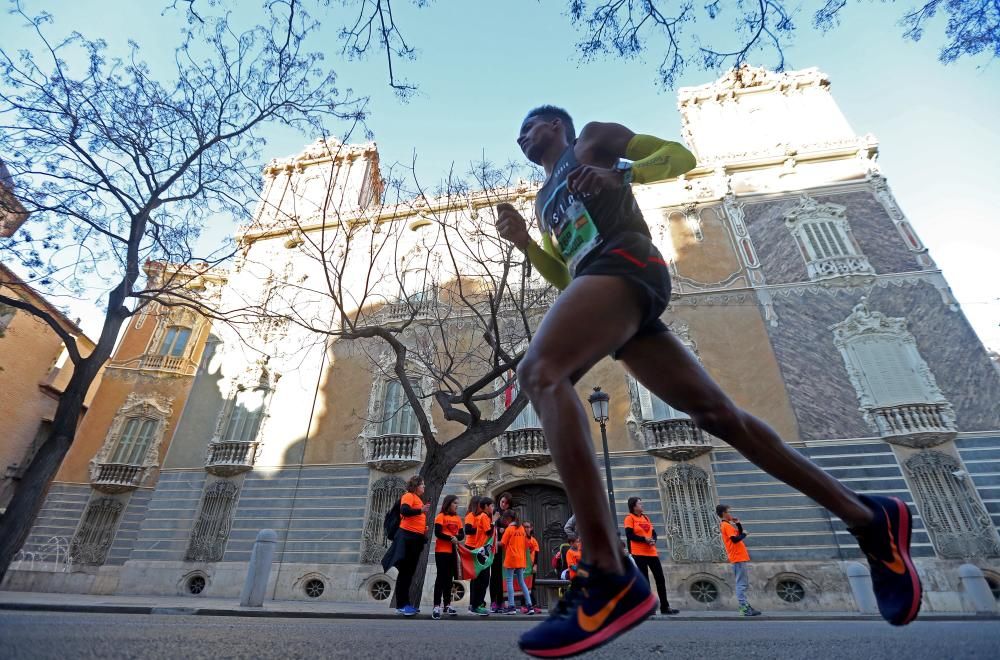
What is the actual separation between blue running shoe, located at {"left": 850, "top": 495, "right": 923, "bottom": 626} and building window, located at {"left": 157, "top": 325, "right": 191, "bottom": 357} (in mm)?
22535

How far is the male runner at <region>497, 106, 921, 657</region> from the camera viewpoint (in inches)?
53.2

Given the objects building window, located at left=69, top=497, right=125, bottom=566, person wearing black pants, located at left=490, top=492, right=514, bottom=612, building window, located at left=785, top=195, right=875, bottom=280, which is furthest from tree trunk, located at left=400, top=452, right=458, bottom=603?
building window, located at left=69, top=497, right=125, bottom=566

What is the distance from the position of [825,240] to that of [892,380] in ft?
16.6

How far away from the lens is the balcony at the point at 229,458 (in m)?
15.6

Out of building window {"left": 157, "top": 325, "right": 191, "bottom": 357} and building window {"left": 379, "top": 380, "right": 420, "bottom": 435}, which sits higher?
building window {"left": 157, "top": 325, "right": 191, "bottom": 357}

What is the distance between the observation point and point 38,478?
7207 millimetres

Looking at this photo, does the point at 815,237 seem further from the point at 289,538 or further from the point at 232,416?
the point at 232,416

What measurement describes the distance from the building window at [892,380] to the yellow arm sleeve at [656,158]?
14412 millimetres

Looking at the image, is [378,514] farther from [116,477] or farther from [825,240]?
[825,240]

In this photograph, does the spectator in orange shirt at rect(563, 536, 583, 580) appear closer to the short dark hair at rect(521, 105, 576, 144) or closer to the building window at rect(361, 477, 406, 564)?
the building window at rect(361, 477, 406, 564)

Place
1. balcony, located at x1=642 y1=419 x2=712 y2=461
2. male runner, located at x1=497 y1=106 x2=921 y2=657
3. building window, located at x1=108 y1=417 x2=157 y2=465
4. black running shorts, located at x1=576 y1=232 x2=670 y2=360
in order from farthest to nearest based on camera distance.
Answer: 1. building window, located at x1=108 y1=417 x2=157 y2=465
2. balcony, located at x1=642 y1=419 x2=712 y2=461
3. black running shorts, located at x1=576 y1=232 x2=670 y2=360
4. male runner, located at x1=497 y1=106 x2=921 y2=657

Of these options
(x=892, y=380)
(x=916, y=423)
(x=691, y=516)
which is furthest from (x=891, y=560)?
(x=892, y=380)

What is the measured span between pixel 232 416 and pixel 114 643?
1667cm

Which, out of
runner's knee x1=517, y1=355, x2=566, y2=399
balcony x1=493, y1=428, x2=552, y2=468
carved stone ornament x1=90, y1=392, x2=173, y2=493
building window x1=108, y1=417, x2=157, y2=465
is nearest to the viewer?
runner's knee x1=517, y1=355, x2=566, y2=399
